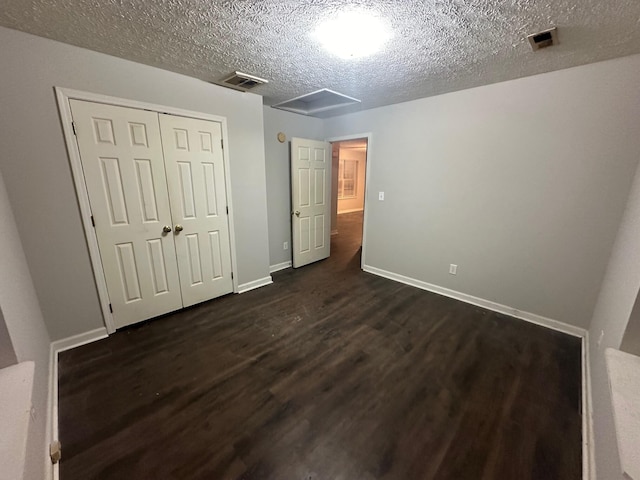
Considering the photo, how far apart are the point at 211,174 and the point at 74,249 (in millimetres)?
1318

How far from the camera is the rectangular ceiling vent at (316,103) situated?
307 cm

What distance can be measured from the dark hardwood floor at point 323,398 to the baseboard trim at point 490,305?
0.34 feet

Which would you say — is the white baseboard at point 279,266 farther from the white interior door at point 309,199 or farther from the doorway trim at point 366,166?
the doorway trim at point 366,166

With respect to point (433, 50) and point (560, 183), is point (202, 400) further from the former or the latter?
point (560, 183)

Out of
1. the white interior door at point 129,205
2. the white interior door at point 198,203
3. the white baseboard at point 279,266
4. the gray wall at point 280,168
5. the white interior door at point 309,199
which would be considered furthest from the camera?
the white baseboard at point 279,266

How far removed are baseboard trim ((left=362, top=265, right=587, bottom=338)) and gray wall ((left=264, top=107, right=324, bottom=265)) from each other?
4.97 ft

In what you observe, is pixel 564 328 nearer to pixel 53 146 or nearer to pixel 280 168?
pixel 280 168

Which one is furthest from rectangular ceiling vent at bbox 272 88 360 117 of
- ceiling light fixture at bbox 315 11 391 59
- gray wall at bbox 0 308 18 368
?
gray wall at bbox 0 308 18 368

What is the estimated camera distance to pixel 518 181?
2.48m

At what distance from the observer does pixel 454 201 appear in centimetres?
293

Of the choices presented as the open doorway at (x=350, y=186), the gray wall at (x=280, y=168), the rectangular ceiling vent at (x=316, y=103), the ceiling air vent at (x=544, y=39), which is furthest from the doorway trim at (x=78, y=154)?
the open doorway at (x=350, y=186)

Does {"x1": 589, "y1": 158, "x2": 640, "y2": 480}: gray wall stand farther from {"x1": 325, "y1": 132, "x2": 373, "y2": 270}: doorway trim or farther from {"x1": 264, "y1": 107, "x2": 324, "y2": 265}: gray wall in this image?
{"x1": 264, "y1": 107, "x2": 324, "y2": 265}: gray wall

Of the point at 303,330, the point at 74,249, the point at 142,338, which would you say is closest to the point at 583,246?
the point at 303,330

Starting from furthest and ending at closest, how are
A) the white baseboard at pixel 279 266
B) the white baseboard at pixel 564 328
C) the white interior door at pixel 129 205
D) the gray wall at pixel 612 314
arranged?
the white baseboard at pixel 279 266 → the white interior door at pixel 129 205 → the white baseboard at pixel 564 328 → the gray wall at pixel 612 314
